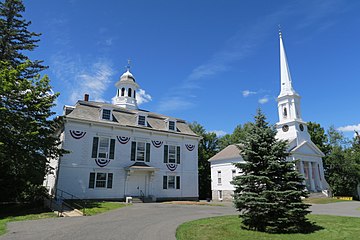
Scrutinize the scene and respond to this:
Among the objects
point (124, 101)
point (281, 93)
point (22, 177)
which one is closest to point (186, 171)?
point (124, 101)

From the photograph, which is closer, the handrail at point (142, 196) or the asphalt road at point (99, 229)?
the asphalt road at point (99, 229)

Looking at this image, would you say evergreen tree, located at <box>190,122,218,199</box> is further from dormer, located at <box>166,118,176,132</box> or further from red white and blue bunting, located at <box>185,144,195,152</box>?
dormer, located at <box>166,118,176,132</box>

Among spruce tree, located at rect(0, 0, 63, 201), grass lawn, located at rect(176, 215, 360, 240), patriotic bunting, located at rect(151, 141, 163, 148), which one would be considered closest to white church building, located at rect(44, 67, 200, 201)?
patriotic bunting, located at rect(151, 141, 163, 148)

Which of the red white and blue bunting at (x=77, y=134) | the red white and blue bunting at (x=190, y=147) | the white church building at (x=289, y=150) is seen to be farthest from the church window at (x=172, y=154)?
the white church building at (x=289, y=150)

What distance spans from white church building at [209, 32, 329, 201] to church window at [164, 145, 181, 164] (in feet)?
38.1

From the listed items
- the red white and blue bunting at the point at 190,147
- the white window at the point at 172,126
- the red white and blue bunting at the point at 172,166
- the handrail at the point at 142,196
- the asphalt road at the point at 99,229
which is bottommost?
the asphalt road at the point at 99,229

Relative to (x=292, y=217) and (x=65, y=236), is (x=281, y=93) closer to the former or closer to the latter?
(x=292, y=217)

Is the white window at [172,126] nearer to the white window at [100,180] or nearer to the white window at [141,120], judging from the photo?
the white window at [141,120]

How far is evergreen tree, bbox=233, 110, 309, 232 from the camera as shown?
1007 cm

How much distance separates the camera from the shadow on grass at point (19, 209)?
49.1 ft

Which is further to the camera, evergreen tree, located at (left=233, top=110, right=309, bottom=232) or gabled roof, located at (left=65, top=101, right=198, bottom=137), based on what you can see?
gabled roof, located at (left=65, top=101, right=198, bottom=137)

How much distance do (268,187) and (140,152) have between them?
55.1 feet

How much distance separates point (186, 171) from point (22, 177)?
52.3 feet

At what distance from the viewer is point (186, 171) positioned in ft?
90.8
